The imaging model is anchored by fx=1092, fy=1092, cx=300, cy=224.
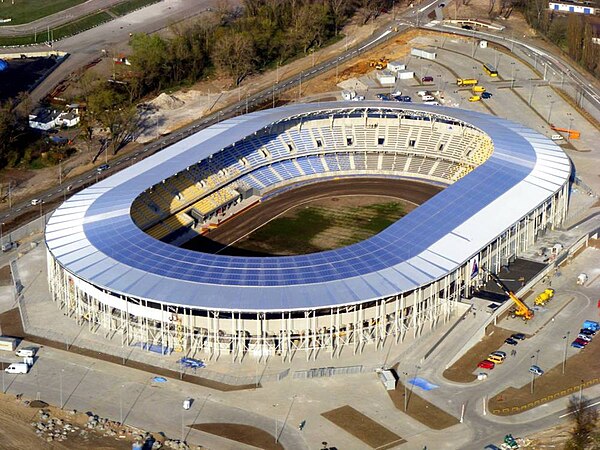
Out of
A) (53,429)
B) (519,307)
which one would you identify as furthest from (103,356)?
(519,307)

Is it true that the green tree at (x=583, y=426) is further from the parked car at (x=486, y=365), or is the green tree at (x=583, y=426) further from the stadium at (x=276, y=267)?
the stadium at (x=276, y=267)

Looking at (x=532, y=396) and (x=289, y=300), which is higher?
(x=289, y=300)

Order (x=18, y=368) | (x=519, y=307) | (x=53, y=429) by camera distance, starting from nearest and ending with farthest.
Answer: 1. (x=53, y=429)
2. (x=18, y=368)
3. (x=519, y=307)

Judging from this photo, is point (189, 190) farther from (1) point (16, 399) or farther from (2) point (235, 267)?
(1) point (16, 399)

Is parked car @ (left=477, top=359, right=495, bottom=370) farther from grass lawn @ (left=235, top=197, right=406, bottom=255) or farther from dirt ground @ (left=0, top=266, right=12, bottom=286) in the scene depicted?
dirt ground @ (left=0, top=266, right=12, bottom=286)

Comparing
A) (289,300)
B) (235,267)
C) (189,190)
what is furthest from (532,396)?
(189,190)

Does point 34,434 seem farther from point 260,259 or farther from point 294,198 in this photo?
point 294,198

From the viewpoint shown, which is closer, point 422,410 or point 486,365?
point 422,410

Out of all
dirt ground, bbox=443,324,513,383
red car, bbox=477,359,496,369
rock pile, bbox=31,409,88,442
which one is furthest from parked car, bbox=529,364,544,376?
rock pile, bbox=31,409,88,442
